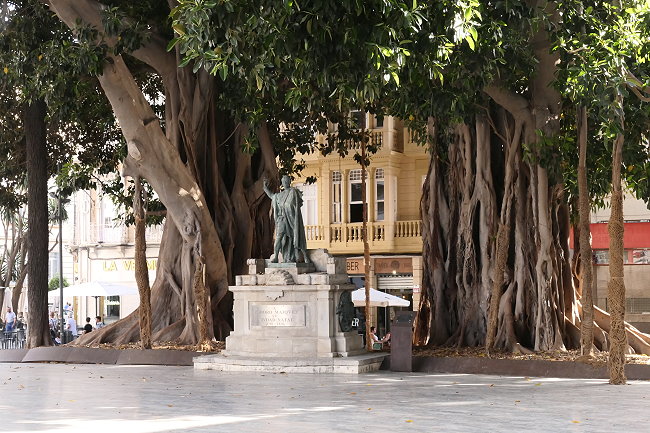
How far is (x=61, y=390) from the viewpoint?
49.3 feet

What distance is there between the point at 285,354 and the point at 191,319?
3472mm

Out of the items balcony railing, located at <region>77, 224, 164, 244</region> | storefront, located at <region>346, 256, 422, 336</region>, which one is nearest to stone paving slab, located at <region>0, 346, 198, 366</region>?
storefront, located at <region>346, 256, 422, 336</region>

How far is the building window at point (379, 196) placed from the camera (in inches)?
1388

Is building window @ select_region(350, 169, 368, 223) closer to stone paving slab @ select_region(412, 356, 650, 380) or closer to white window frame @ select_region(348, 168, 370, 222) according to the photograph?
white window frame @ select_region(348, 168, 370, 222)

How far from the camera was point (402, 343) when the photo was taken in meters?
18.4

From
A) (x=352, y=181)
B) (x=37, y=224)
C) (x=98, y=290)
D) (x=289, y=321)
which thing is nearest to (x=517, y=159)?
(x=289, y=321)

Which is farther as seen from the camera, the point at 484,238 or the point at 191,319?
the point at 191,319

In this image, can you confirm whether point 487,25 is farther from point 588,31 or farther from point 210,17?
point 210,17

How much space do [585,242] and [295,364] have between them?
5236mm

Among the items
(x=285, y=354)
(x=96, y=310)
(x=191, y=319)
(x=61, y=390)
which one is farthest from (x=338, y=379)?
(x=96, y=310)

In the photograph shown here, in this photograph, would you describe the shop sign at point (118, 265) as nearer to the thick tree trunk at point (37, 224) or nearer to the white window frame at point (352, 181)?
the white window frame at point (352, 181)

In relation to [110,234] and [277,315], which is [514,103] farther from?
[110,234]

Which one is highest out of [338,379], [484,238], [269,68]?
[269,68]

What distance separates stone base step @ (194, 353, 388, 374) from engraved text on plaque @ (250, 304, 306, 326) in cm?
72
